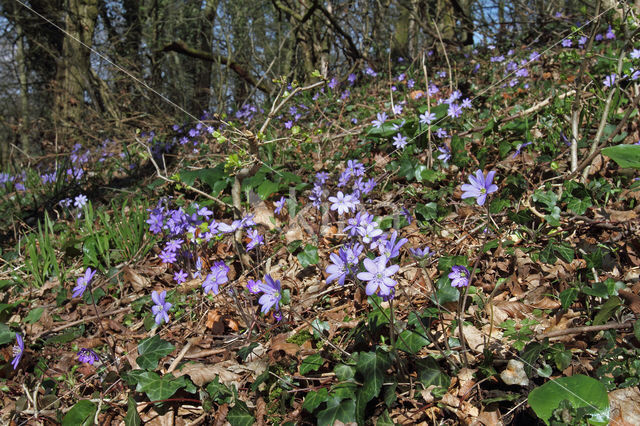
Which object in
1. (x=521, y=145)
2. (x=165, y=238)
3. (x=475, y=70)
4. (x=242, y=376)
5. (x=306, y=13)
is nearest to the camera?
(x=242, y=376)

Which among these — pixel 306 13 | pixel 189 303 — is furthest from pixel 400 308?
pixel 306 13

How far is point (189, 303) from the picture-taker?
2.31 meters

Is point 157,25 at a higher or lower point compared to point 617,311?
higher

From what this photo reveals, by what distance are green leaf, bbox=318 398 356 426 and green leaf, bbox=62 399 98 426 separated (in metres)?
0.95

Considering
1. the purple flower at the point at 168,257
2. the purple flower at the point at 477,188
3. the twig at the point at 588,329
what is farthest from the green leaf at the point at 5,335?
the twig at the point at 588,329

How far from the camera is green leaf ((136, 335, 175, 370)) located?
5.57ft

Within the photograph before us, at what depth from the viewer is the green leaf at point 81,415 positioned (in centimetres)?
163

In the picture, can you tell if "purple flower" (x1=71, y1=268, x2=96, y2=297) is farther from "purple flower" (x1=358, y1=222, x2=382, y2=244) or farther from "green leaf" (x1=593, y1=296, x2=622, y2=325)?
"green leaf" (x1=593, y1=296, x2=622, y2=325)

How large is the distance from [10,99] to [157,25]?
6.24 m

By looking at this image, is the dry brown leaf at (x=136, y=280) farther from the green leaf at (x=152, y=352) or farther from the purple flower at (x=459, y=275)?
the purple flower at (x=459, y=275)

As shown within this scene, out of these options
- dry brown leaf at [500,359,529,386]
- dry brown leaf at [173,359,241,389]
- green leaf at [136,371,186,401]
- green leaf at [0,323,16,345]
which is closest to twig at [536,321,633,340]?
dry brown leaf at [500,359,529,386]

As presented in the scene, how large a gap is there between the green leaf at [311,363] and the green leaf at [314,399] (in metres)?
0.10

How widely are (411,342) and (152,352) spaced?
1.08 m

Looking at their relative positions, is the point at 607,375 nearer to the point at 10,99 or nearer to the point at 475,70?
the point at 475,70
